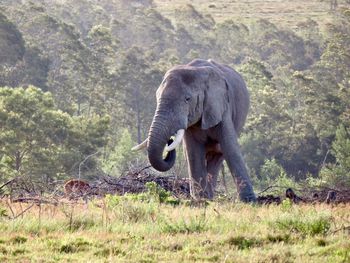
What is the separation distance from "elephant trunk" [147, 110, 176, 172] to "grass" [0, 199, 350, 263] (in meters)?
1.73

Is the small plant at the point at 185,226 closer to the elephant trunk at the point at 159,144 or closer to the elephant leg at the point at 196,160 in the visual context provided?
the elephant trunk at the point at 159,144

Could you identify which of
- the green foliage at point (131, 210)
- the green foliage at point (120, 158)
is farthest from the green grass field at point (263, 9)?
the green foliage at point (131, 210)

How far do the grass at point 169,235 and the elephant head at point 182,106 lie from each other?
1958mm

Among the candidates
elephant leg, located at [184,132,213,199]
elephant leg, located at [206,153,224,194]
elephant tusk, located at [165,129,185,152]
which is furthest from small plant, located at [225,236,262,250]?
elephant leg, located at [206,153,224,194]

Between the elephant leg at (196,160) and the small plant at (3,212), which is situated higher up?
the small plant at (3,212)

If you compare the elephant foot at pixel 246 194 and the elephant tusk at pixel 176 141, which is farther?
the elephant foot at pixel 246 194

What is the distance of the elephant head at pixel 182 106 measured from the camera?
1091 cm

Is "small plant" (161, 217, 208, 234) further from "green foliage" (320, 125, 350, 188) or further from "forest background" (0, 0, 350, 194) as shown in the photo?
"green foliage" (320, 125, 350, 188)

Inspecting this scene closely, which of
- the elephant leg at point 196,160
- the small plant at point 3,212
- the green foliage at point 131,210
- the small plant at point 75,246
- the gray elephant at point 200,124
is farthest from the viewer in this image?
the elephant leg at point 196,160

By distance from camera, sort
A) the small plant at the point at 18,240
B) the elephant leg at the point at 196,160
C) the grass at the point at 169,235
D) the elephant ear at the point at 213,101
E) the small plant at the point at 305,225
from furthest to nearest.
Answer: the elephant leg at the point at 196,160 → the elephant ear at the point at 213,101 → the small plant at the point at 305,225 → the small plant at the point at 18,240 → the grass at the point at 169,235

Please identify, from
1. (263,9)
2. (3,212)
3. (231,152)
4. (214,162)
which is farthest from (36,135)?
(263,9)

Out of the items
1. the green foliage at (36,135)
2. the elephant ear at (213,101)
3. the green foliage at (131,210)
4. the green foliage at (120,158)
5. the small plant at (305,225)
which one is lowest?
the green foliage at (120,158)

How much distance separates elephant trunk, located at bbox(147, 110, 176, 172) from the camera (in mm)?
10734

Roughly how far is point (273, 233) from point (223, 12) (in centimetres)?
8541
